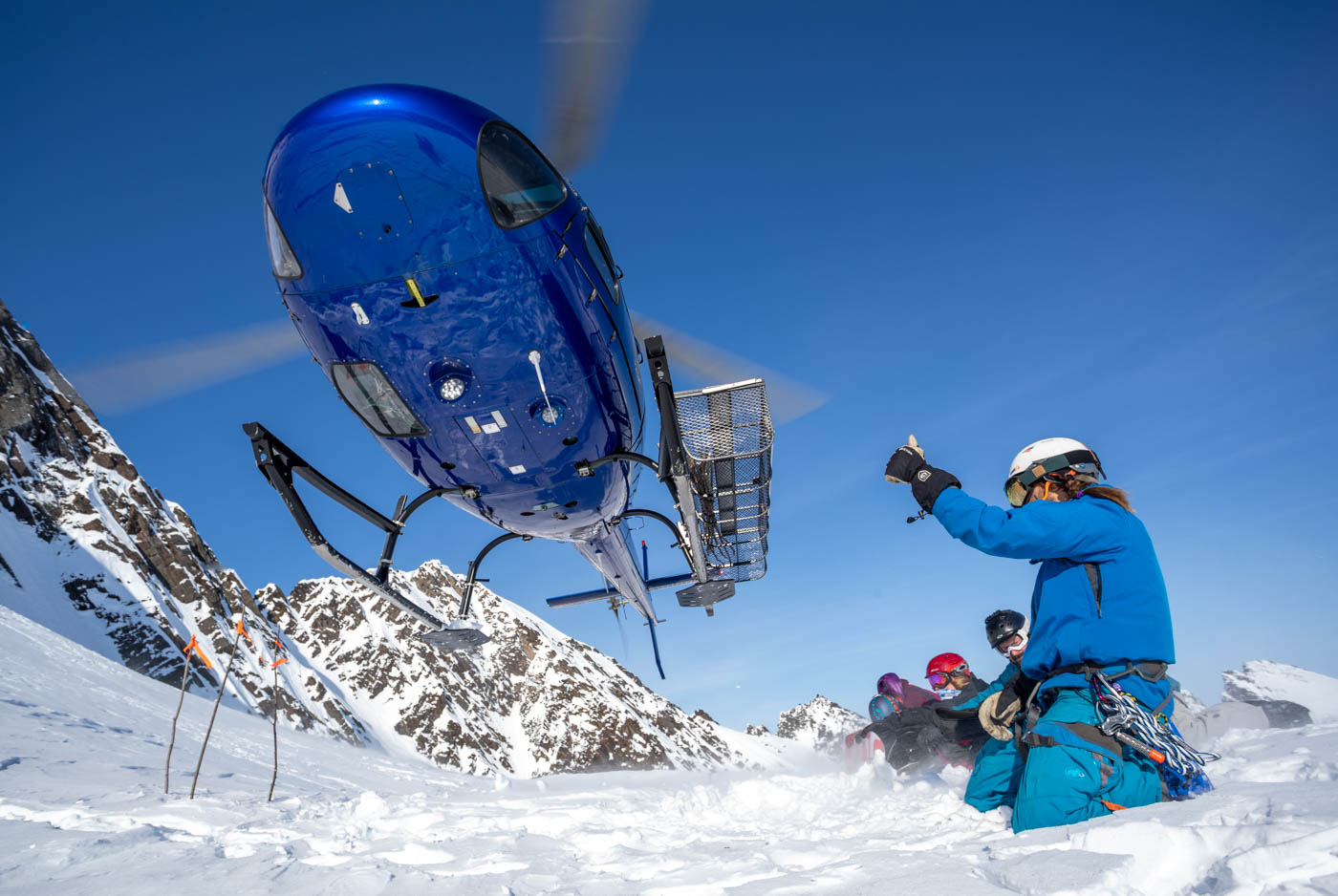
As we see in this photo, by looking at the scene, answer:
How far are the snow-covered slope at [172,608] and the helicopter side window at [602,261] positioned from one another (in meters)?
5.37

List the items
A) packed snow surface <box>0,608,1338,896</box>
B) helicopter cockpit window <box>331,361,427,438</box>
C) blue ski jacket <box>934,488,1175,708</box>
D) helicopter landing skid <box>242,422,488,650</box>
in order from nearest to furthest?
packed snow surface <box>0,608,1338,896</box>
blue ski jacket <box>934,488,1175,708</box>
helicopter cockpit window <box>331,361,427,438</box>
helicopter landing skid <box>242,422,488,650</box>

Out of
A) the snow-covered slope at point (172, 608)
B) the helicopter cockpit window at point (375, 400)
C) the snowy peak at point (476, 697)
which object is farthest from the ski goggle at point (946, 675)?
the snowy peak at point (476, 697)

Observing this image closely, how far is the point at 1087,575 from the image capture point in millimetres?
3379

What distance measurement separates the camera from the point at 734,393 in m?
6.09

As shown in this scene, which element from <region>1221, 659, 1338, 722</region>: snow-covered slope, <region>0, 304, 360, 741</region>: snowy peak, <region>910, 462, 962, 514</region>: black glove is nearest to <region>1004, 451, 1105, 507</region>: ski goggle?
<region>910, 462, 962, 514</region>: black glove

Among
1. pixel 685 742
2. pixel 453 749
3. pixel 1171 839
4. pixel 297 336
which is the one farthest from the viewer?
pixel 685 742

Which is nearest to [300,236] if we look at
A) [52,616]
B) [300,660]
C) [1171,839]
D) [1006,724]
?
[1171,839]

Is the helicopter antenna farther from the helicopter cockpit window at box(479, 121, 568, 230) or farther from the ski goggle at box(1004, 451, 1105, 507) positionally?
the ski goggle at box(1004, 451, 1105, 507)

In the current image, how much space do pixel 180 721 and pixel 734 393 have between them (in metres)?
23.9

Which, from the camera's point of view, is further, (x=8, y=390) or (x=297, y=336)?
(x=8, y=390)

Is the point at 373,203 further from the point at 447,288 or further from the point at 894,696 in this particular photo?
the point at 894,696

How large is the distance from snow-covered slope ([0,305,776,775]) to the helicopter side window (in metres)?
5.37

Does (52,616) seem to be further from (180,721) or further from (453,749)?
(453,749)

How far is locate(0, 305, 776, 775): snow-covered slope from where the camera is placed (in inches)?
2269
